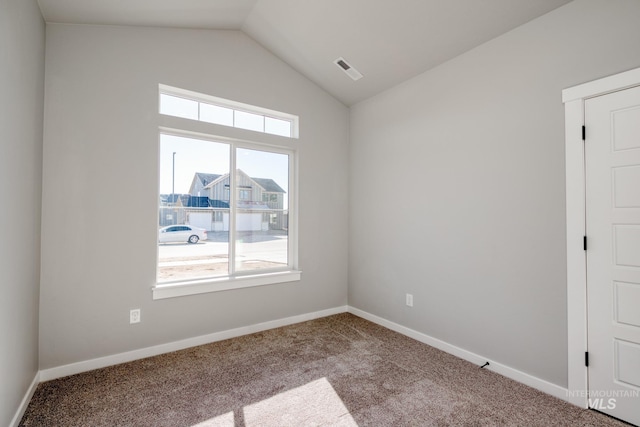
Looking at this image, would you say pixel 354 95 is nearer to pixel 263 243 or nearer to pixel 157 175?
pixel 263 243

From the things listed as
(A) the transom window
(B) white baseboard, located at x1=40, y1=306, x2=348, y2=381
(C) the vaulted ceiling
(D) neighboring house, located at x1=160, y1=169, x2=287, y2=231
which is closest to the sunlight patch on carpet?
(B) white baseboard, located at x1=40, y1=306, x2=348, y2=381

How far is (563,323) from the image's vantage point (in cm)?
216

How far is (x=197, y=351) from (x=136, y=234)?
1223mm

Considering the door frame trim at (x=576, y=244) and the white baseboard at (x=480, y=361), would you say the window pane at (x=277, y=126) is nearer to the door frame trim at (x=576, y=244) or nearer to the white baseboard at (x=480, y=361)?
the white baseboard at (x=480, y=361)

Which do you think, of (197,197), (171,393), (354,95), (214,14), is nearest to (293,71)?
(354,95)

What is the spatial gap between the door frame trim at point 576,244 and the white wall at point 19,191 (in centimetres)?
344

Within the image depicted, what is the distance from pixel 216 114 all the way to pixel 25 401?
2717mm

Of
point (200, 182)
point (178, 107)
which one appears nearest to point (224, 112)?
point (178, 107)

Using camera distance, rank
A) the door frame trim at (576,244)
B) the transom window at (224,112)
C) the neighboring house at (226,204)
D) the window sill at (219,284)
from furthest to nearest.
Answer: the neighboring house at (226,204) < the transom window at (224,112) < the window sill at (219,284) < the door frame trim at (576,244)

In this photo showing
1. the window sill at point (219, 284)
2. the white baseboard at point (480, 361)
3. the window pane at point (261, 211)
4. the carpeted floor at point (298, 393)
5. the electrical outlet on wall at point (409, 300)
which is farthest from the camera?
the window pane at point (261, 211)

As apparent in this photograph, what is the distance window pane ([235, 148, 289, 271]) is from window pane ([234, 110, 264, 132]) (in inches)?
10.2

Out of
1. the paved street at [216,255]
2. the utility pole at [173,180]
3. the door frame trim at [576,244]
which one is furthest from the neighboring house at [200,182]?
the door frame trim at [576,244]

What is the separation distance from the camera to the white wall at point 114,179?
2.43 meters

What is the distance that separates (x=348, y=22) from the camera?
2.82m
